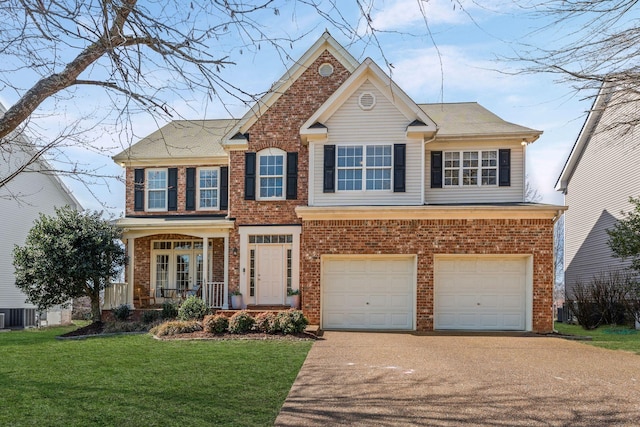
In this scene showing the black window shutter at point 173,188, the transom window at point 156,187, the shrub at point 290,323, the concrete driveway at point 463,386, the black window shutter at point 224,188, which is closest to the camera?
the concrete driveway at point 463,386

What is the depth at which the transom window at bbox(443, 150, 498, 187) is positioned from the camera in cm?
1795

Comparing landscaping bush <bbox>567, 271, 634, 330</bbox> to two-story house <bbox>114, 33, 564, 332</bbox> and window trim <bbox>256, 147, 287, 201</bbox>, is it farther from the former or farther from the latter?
window trim <bbox>256, 147, 287, 201</bbox>

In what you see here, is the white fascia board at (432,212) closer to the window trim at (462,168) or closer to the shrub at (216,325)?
the window trim at (462,168)

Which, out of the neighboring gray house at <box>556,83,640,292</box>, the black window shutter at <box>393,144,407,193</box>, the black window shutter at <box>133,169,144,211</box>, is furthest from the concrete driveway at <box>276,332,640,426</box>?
the black window shutter at <box>133,169,144,211</box>

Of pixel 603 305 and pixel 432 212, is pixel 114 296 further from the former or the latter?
pixel 603 305

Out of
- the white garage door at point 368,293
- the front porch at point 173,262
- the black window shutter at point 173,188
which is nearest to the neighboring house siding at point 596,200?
the white garage door at point 368,293

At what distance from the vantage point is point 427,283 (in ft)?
51.4

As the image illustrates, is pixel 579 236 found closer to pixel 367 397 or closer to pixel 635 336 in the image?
pixel 635 336

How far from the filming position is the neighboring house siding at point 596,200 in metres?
20.8

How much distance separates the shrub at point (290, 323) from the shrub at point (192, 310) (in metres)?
3.21

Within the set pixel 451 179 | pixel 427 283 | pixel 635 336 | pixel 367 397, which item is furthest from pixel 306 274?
pixel 635 336

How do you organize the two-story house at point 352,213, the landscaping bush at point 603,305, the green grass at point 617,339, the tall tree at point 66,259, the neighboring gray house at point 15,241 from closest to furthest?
the green grass at point 617,339 < the two-story house at point 352,213 < the tall tree at point 66,259 < the landscaping bush at point 603,305 < the neighboring gray house at point 15,241

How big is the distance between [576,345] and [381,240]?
5662mm

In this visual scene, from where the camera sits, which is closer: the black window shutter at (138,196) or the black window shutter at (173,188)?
the black window shutter at (173,188)
